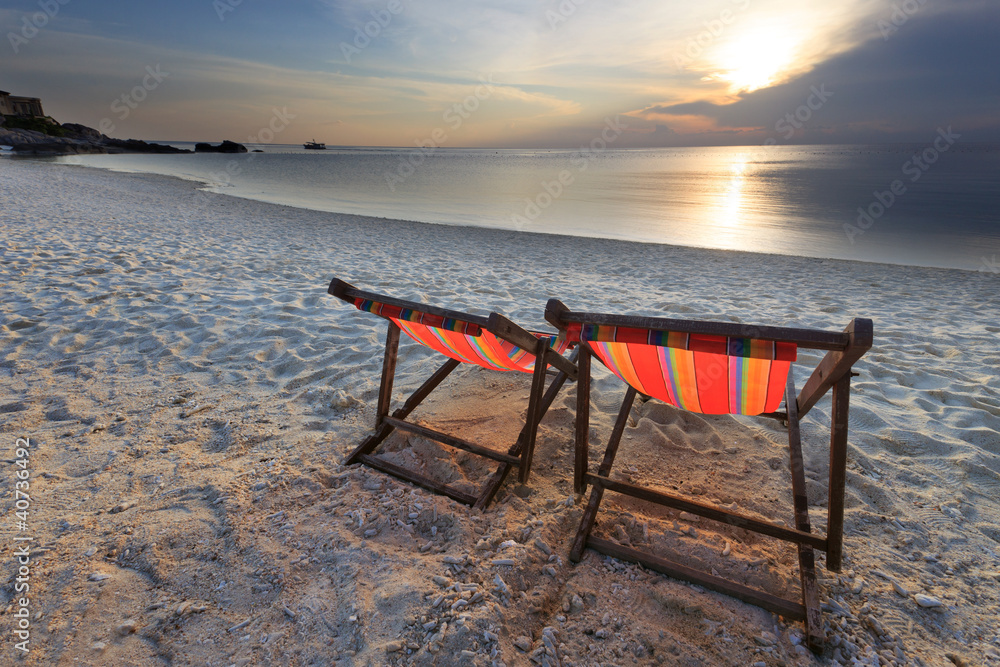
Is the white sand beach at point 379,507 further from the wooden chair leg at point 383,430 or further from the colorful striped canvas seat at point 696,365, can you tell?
the colorful striped canvas seat at point 696,365

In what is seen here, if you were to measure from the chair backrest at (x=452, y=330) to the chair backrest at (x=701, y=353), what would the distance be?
26 centimetres

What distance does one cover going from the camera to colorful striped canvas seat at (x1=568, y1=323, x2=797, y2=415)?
1486mm

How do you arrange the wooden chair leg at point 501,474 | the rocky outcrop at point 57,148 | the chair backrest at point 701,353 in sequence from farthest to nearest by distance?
the rocky outcrop at point 57,148 → the wooden chair leg at point 501,474 → the chair backrest at point 701,353

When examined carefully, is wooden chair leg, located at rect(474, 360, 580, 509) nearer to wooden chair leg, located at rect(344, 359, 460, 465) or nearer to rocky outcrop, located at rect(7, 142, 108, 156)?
wooden chair leg, located at rect(344, 359, 460, 465)

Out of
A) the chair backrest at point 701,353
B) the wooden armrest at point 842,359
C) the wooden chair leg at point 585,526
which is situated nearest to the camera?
the wooden armrest at point 842,359

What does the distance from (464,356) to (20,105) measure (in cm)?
8901

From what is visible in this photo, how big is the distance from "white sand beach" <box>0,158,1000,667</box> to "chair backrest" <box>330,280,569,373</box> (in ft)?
1.82

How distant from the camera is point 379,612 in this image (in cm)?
153

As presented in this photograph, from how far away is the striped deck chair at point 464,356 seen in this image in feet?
6.27

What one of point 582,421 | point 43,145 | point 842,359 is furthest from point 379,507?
point 43,145

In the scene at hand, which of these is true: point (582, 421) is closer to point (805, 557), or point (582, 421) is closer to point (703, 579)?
point (703, 579)

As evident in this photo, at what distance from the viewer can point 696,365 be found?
1.81 metres

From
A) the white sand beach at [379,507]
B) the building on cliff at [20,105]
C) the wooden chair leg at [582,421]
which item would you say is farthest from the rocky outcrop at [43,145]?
the wooden chair leg at [582,421]

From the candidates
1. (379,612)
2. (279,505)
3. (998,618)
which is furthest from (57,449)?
(998,618)
